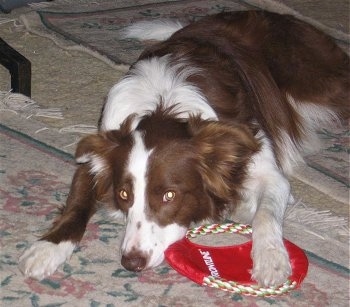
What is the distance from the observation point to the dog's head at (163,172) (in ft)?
9.85

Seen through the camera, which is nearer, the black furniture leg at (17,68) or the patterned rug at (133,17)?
the black furniture leg at (17,68)

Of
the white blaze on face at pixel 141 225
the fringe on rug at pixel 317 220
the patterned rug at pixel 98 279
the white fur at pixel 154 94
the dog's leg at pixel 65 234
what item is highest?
the white fur at pixel 154 94

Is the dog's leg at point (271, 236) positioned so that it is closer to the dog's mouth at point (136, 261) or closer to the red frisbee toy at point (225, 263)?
the red frisbee toy at point (225, 263)

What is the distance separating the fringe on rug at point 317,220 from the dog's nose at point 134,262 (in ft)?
2.61

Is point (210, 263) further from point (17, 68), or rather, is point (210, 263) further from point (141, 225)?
point (17, 68)

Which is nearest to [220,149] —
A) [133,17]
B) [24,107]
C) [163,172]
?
[163,172]

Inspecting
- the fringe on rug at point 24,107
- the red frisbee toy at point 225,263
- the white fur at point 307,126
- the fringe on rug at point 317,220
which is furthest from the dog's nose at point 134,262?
the fringe on rug at point 24,107

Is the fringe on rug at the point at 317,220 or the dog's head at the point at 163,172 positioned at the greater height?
the dog's head at the point at 163,172

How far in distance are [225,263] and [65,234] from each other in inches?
24.1

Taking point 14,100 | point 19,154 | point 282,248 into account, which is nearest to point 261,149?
point 282,248

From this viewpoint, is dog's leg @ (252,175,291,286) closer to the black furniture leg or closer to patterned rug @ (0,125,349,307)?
patterned rug @ (0,125,349,307)

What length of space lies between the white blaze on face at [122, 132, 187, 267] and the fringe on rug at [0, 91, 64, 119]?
137 centimetres

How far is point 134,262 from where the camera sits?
2939mm

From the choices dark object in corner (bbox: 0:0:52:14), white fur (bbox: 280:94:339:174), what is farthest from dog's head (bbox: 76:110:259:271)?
dark object in corner (bbox: 0:0:52:14)
